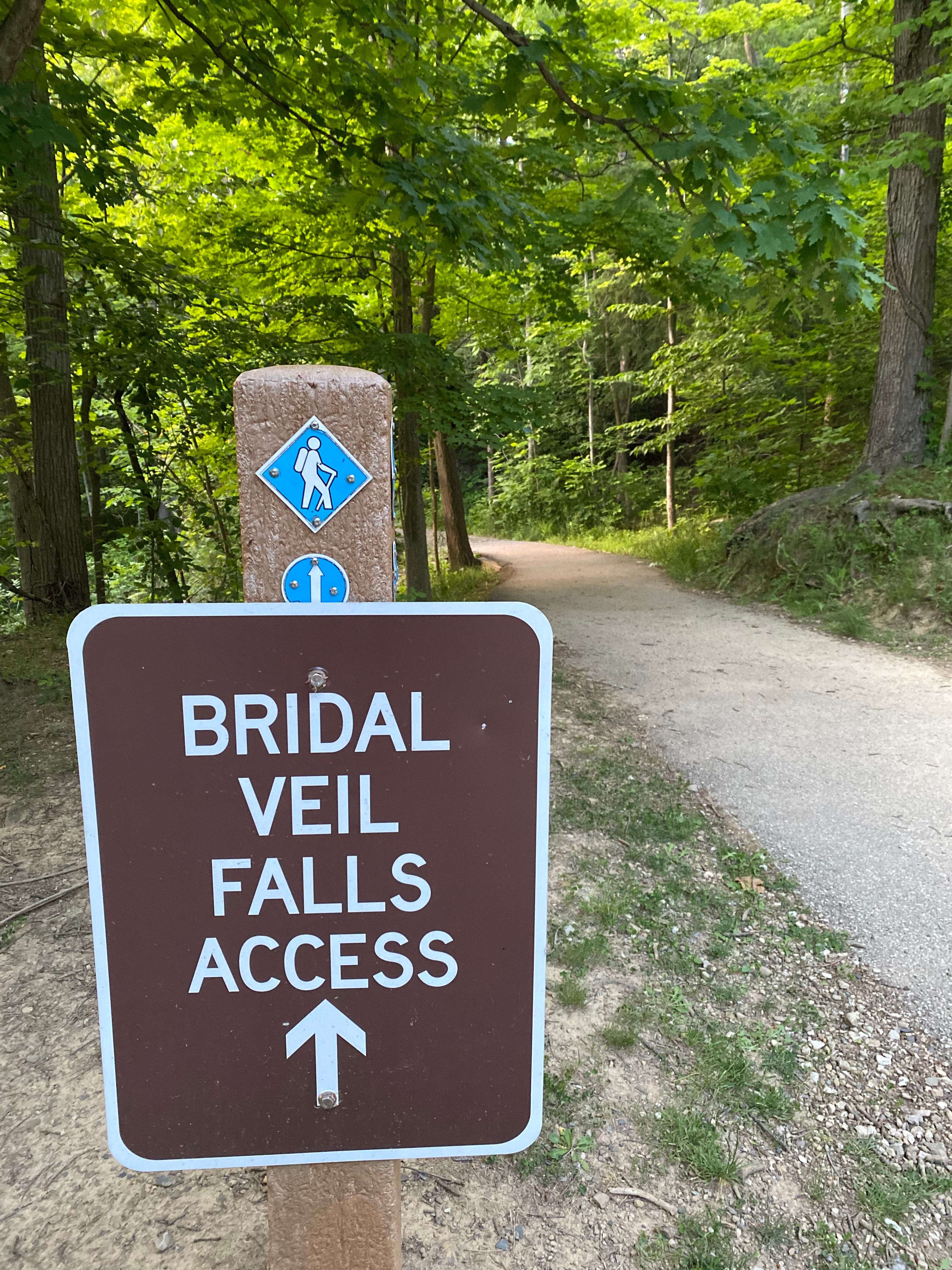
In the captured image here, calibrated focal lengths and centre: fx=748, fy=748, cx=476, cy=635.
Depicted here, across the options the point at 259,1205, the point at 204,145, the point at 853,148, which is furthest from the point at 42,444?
the point at 853,148

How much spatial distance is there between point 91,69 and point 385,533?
11140mm

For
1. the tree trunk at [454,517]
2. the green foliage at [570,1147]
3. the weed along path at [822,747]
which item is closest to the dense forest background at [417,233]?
the tree trunk at [454,517]

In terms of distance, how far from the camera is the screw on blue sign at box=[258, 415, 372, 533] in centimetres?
103

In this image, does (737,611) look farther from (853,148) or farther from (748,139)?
(853,148)

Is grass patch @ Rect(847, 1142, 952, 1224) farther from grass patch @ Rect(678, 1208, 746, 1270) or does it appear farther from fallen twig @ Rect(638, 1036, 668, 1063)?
fallen twig @ Rect(638, 1036, 668, 1063)

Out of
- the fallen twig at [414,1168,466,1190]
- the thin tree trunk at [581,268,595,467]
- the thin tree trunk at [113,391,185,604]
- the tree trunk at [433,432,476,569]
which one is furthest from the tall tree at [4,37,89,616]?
the thin tree trunk at [581,268,595,467]

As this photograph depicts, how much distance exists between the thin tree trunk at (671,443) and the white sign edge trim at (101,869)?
1536 cm

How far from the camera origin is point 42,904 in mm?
3184

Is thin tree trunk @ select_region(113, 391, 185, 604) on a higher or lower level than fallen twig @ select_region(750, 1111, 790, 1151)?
higher

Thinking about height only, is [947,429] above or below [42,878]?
above

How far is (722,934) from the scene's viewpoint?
→ 10.2 feet

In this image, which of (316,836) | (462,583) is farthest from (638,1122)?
(462,583)

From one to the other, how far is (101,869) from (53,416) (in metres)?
6.78

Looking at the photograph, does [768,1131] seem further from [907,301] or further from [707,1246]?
→ [907,301]
